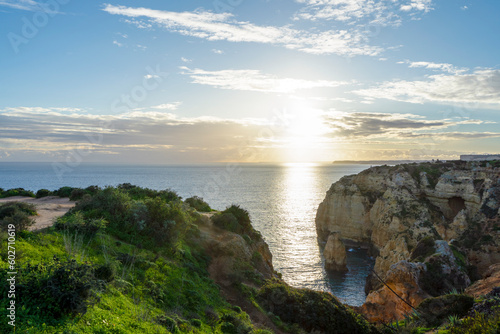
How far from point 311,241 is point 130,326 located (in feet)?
218

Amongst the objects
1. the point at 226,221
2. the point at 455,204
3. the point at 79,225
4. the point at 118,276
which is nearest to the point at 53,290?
the point at 118,276

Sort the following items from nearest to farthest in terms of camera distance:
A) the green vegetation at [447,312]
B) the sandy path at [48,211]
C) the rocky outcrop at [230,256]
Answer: the green vegetation at [447,312]
the sandy path at [48,211]
the rocky outcrop at [230,256]

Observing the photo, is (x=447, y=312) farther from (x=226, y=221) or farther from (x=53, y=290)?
(x=53, y=290)

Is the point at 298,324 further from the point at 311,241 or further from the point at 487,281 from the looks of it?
the point at 311,241

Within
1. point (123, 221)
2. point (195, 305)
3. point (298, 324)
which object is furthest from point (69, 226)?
point (298, 324)

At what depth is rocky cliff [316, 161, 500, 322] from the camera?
37.9 metres

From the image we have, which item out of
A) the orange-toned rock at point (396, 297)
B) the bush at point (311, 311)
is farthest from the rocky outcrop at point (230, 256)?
the orange-toned rock at point (396, 297)

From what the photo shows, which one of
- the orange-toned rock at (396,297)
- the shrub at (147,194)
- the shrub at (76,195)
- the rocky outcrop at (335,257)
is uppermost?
the shrub at (147,194)

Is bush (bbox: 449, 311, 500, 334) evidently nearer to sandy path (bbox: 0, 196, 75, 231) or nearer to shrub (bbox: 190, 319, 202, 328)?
shrub (bbox: 190, 319, 202, 328)


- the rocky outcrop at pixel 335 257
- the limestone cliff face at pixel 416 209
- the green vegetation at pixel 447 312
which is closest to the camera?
the green vegetation at pixel 447 312

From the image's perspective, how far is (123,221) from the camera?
24297mm

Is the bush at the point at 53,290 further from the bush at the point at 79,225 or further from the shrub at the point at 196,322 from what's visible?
the bush at the point at 79,225

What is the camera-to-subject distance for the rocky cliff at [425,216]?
37906mm

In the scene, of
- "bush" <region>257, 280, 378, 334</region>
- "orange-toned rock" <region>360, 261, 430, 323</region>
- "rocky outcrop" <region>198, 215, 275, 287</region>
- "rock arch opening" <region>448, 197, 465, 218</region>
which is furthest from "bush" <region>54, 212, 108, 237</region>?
"rock arch opening" <region>448, 197, 465, 218</region>
